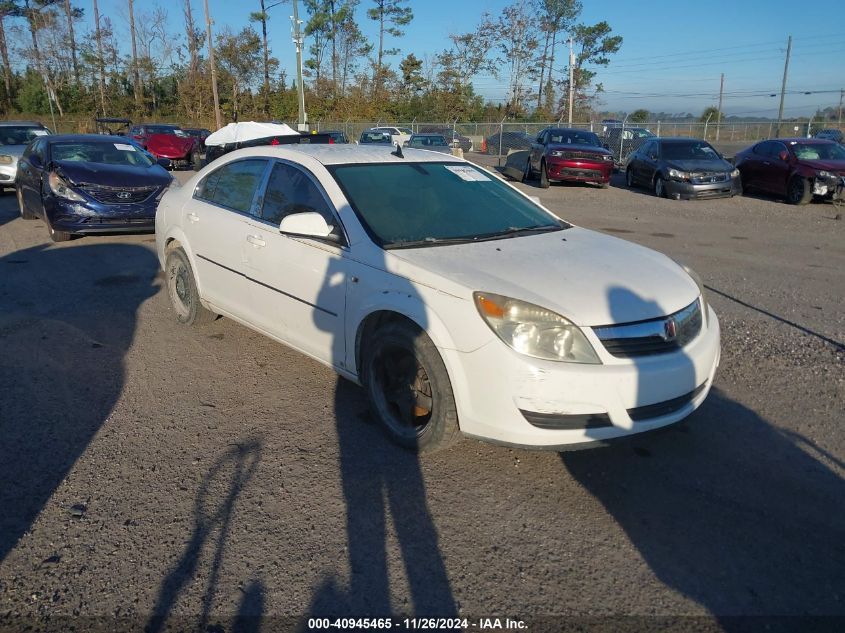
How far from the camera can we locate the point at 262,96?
57.2 meters

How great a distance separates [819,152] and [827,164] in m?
0.62

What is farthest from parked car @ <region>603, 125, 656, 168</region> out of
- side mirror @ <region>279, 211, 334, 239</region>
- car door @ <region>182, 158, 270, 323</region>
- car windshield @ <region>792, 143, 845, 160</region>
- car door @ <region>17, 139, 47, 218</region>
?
side mirror @ <region>279, 211, 334, 239</region>

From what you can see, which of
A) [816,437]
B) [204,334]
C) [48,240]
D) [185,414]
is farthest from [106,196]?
[816,437]

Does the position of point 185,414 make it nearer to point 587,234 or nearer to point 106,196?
point 587,234

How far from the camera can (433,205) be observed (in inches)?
179

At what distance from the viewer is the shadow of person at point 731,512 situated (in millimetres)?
2771

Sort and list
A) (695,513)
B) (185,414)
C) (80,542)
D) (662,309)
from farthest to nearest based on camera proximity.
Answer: (185,414), (662,309), (695,513), (80,542)

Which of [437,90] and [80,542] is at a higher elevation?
[437,90]

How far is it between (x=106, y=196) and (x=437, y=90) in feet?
178

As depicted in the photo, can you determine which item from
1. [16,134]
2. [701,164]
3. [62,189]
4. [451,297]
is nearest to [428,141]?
[701,164]

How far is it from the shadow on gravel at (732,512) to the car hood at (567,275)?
2.38 feet

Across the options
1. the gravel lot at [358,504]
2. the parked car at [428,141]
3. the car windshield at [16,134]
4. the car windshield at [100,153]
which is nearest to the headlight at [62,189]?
the car windshield at [100,153]

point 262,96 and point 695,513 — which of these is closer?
point 695,513

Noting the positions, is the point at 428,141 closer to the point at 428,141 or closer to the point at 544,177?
the point at 428,141
